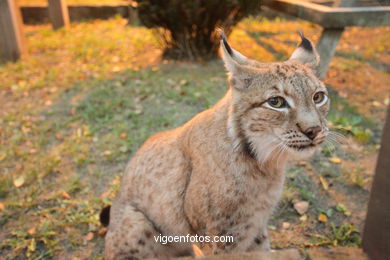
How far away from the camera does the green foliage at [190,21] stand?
246 inches

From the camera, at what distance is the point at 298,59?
289 cm

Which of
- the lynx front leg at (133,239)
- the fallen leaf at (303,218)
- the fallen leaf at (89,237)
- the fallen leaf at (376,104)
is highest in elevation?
the lynx front leg at (133,239)

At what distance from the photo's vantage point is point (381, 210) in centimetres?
197

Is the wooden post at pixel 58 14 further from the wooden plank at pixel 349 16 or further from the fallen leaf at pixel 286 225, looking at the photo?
the fallen leaf at pixel 286 225

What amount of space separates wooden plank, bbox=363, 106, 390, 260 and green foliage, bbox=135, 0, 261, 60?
436cm

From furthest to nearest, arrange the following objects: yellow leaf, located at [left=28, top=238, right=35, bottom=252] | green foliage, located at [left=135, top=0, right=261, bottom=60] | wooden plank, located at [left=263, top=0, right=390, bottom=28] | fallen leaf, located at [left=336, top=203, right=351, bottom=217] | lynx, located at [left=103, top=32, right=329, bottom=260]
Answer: green foliage, located at [left=135, top=0, right=261, bottom=60]
wooden plank, located at [left=263, top=0, right=390, bottom=28]
fallen leaf, located at [left=336, top=203, right=351, bottom=217]
yellow leaf, located at [left=28, top=238, right=35, bottom=252]
lynx, located at [left=103, top=32, right=329, bottom=260]

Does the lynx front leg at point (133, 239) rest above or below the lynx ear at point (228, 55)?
below

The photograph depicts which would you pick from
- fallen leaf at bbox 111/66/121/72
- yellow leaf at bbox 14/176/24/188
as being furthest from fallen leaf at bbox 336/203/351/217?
fallen leaf at bbox 111/66/121/72

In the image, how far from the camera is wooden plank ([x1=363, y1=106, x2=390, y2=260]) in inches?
74.5

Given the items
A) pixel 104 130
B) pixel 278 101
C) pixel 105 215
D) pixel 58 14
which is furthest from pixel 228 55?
pixel 58 14

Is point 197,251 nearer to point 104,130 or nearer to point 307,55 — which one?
point 307,55

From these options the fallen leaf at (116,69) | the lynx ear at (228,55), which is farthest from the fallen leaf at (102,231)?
the fallen leaf at (116,69)

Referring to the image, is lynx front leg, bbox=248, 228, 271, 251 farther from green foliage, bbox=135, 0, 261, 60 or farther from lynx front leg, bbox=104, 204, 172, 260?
green foliage, bbox=135, 0, 261, 60

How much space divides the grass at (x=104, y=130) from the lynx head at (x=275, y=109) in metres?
1.44
